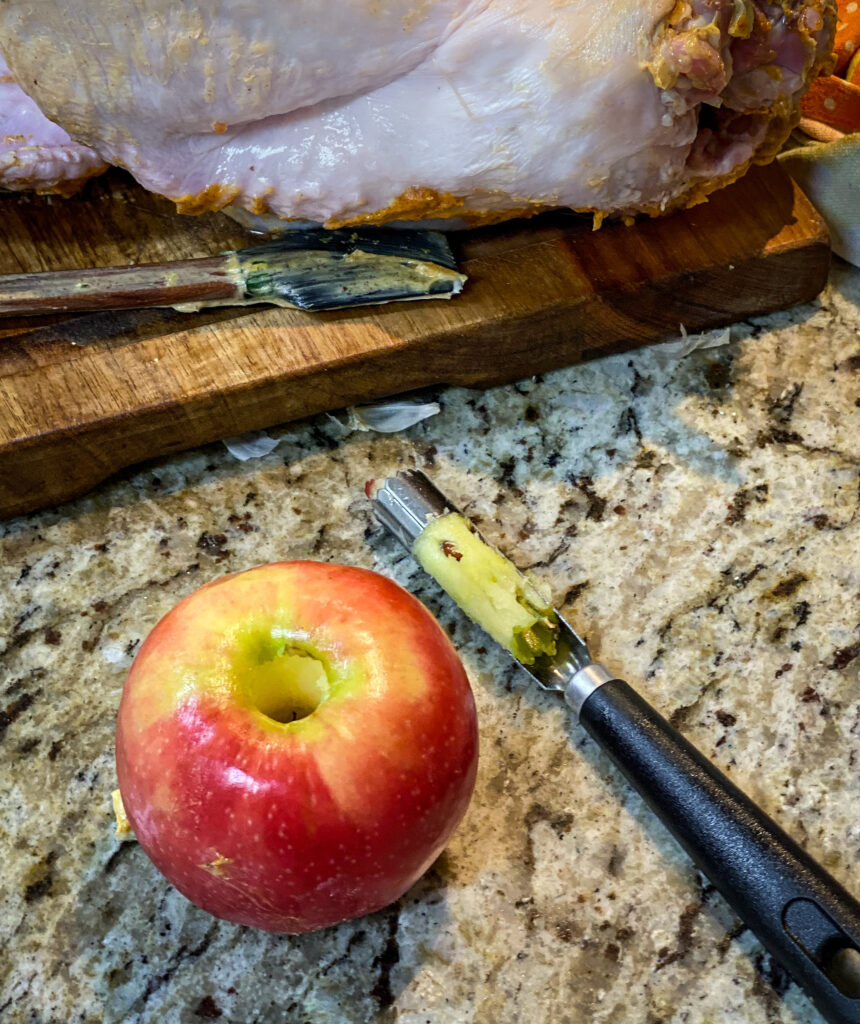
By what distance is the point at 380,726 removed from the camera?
66cm

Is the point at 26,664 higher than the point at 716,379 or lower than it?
lower

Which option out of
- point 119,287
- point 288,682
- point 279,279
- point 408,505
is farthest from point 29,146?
point 288,682

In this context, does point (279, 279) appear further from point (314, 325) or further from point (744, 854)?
point (744, 854)

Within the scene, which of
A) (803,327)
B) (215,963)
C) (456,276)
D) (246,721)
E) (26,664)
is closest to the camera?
(246,721)

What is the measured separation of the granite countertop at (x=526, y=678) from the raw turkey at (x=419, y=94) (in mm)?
239

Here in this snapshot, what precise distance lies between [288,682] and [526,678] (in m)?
0.30

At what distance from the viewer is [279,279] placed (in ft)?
3.33

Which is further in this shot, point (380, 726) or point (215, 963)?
point (215, 963)

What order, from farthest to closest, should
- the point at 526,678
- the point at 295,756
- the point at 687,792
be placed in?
the point at 526,678 → the point at 687,792 → the point at 295,756

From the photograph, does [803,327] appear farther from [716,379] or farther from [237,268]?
[237,268]

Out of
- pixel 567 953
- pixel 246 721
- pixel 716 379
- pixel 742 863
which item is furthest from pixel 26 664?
pixel 716 379

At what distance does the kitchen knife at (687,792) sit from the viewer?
684 millimetres

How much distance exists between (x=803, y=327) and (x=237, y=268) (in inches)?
26.8

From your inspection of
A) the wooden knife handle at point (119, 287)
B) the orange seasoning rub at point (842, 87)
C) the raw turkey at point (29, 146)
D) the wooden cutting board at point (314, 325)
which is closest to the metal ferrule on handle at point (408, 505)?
the wooden cutting board at point (314, 325)
